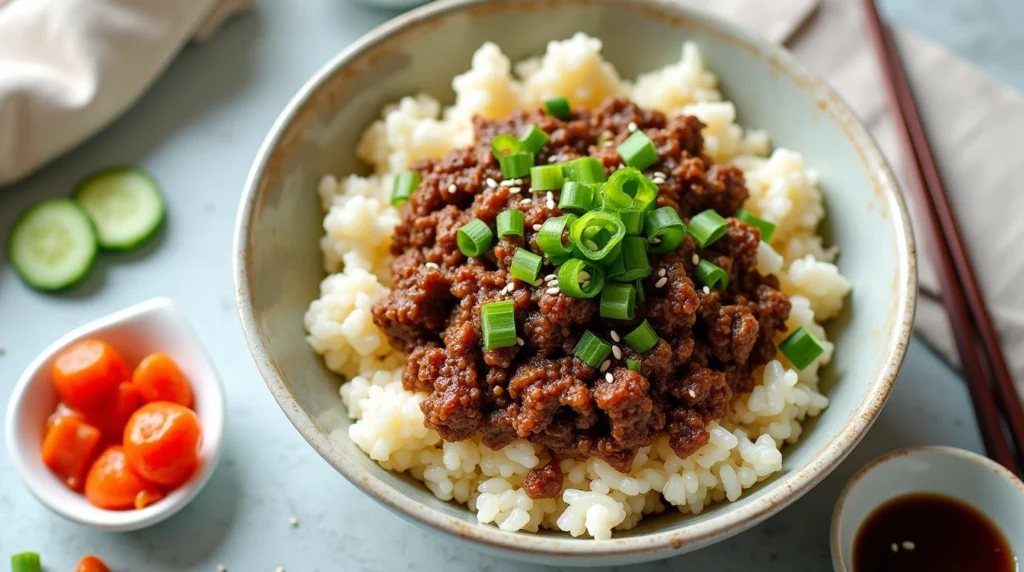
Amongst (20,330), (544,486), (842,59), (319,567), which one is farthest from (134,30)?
(842,59)

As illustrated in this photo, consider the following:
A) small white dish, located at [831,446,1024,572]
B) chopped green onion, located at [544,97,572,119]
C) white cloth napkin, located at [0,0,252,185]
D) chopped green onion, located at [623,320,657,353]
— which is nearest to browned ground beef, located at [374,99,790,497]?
chopped green onion, located at [623,320,657,353]

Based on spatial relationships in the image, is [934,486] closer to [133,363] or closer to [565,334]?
[565,334]

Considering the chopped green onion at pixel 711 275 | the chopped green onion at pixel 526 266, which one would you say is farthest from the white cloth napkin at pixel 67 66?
the chopped green onion at pixel 711 275

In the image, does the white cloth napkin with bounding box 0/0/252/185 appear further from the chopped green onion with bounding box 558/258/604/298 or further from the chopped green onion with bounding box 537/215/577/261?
the chopped green onion with bounding box 558/258/604/298

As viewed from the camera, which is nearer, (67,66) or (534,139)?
(534,139)

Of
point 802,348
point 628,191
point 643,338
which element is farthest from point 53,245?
point 802,348
